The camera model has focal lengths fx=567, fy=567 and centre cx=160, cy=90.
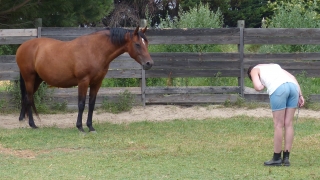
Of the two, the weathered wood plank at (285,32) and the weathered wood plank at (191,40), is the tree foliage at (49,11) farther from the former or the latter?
the weathered wood plank at (285,32)

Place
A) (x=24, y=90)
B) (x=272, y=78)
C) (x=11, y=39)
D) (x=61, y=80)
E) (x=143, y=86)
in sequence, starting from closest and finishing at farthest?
(x=272, y=78)
(x=61, y=80)
(x=24, y=90)
(x=11, y=39)
(x=143, y=86)

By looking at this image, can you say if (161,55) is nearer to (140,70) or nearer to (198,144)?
(140,70)

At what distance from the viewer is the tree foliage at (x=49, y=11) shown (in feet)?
42.0

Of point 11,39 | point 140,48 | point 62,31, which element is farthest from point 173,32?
point 11,39

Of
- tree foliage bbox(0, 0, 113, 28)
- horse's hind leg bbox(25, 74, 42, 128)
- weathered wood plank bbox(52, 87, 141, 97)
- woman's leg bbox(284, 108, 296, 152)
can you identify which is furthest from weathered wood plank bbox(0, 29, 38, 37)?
woman's leg bbox(284, 108, 296, 152)

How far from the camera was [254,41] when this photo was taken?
13.6 meters

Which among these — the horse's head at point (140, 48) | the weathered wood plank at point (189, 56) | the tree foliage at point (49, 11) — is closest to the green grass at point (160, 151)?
the horse's head at point (140, 48)

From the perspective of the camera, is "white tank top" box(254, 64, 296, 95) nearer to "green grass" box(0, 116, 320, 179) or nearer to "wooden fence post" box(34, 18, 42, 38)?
"green grass" box(0, 116, 320, 179)

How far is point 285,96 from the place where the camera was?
7.16 meters

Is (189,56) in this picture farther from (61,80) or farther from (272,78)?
(272,78)

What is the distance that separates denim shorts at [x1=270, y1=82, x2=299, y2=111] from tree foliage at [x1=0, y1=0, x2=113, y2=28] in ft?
23.3

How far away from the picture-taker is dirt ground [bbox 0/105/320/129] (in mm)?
12102

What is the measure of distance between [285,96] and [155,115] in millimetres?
5879

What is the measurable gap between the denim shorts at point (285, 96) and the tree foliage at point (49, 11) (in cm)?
710
